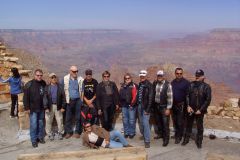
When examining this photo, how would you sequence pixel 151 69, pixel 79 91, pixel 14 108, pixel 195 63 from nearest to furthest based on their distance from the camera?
pixel 79 91 → pixel 14 108 → pixel 151 69 → pixel 195 63

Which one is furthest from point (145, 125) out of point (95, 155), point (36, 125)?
point (36, 125)

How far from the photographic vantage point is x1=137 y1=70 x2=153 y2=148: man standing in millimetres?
8141

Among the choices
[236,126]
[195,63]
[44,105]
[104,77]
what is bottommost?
[195,63]

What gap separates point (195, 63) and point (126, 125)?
115417 mm

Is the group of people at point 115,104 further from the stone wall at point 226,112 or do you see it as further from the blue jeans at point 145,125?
the stone wall at point 226,112

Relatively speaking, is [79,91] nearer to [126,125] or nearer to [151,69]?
[126,125]

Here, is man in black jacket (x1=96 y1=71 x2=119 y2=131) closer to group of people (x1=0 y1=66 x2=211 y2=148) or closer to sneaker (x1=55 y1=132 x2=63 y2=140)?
group of people (x1=0 y1=66 x2=211 y2=148)

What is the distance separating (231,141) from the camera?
8.72 metres

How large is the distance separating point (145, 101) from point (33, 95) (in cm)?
233

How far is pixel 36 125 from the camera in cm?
836

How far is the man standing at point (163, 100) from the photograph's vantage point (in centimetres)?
808

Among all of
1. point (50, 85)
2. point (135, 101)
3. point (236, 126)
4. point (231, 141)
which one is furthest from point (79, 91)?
point (236, 126)

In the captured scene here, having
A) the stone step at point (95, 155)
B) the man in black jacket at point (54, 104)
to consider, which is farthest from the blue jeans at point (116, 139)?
the man in black jacket at point (54, 104)

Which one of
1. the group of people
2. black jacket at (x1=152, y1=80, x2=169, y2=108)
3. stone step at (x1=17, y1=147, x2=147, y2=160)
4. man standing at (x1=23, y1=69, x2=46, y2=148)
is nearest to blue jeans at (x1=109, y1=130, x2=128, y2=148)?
the group of people
